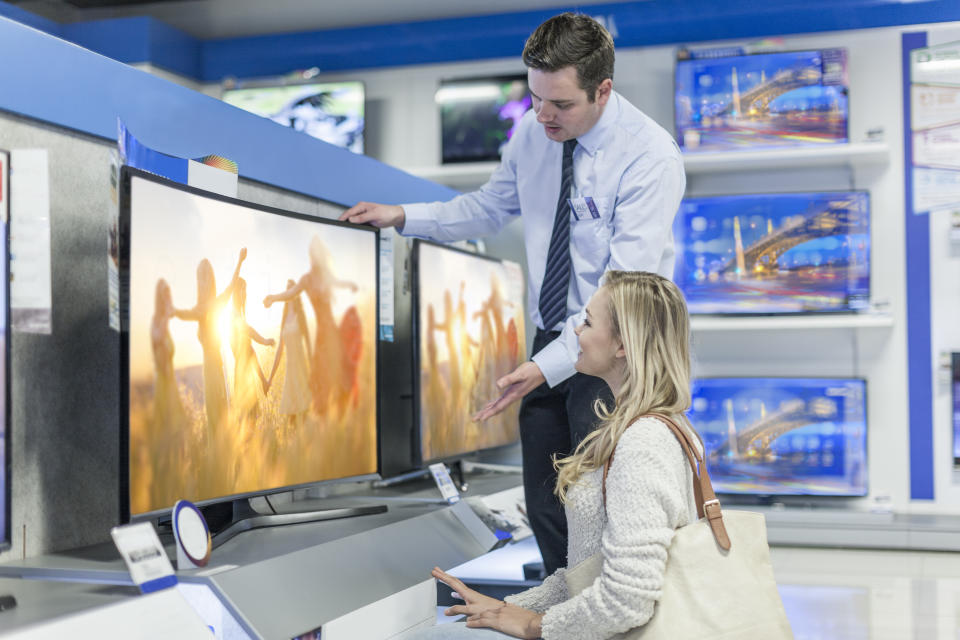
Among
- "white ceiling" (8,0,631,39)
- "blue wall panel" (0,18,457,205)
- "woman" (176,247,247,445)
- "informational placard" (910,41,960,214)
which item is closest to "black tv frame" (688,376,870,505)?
"informational placard" (910,41,960,214)

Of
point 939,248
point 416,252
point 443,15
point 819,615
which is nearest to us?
point 416,252

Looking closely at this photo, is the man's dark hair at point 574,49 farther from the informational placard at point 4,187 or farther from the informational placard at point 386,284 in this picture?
the informational placard at point 4,187

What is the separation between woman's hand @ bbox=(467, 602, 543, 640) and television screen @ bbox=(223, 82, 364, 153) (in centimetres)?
442

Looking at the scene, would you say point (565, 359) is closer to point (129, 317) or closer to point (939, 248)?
point (129, 317)

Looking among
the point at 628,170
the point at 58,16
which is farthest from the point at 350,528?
the point at 58,16

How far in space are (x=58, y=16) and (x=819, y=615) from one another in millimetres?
5613

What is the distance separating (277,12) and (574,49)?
4.21 metres

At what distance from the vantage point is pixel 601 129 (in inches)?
90.4

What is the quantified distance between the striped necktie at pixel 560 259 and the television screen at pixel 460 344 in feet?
1.90

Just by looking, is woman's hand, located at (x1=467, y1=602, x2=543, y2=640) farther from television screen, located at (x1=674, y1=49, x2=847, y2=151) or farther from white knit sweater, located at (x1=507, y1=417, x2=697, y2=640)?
television screen, located at (x1=674, y1=49, x2=847, y2=151)

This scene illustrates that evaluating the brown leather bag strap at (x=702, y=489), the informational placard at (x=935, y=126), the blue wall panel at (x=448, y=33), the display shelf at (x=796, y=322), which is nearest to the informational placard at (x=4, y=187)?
the brown leather bag strap at (x=702, y=489)

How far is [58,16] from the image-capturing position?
20.2 ft

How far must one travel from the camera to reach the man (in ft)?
7.09

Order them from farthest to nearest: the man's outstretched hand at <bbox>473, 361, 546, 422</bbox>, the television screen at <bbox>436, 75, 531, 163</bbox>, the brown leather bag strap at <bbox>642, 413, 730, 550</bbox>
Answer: the television screen at <bbox>436, 75, 531, 163</bbox>, the man's outstretched hand at <bbox>473, 361, 546, 422</bbox>, the brown leather bag strap at <bbox>642, 413, 730, 550</bbox>
